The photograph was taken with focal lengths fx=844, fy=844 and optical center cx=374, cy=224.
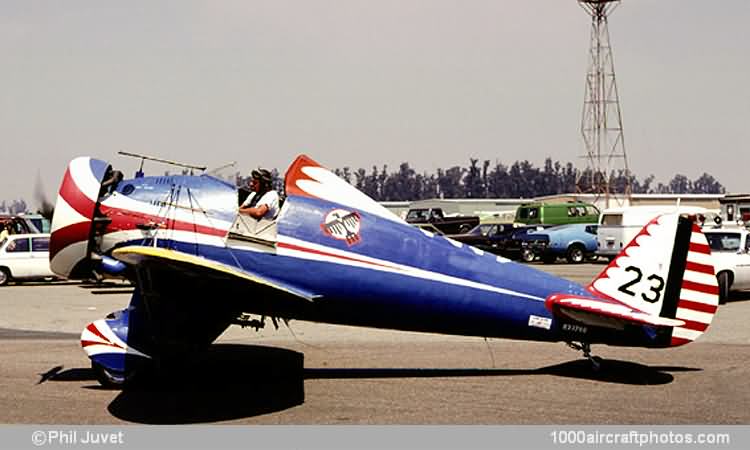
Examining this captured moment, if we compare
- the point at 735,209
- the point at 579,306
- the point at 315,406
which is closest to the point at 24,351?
the point at 315,406

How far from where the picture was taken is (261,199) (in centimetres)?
1013

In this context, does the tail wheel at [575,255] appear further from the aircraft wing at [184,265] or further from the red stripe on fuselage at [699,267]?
the aircraft wing at [184,265]

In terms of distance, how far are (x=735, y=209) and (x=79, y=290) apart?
3934 cm

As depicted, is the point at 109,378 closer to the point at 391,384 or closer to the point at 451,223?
the point at 391,384

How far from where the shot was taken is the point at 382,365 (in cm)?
1169

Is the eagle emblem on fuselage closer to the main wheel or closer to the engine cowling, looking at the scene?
the engine cowling

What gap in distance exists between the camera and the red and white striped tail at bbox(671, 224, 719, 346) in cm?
1014

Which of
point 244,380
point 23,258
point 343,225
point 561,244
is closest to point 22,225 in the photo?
point 23,258

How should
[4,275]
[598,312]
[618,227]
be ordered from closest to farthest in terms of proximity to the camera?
[598,312] < [4,275] < [618,227]

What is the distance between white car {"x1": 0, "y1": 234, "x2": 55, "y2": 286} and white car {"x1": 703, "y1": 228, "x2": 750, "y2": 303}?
19441 mm

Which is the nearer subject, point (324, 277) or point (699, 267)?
point (324, 277)

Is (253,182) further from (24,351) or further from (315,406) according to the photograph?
(24,351)

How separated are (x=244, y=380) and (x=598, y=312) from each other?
4456 millimetres

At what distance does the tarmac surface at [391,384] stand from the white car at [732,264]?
20.0 feet
